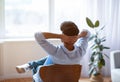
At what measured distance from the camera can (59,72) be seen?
7.11ft

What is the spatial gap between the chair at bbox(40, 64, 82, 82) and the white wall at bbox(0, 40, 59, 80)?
6.06 ft

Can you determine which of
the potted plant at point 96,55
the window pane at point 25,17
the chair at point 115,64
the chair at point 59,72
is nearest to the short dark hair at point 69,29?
the chair at point 59,72

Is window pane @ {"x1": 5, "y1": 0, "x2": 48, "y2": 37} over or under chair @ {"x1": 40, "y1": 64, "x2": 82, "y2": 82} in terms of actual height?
over

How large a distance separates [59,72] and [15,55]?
1941 millimetres

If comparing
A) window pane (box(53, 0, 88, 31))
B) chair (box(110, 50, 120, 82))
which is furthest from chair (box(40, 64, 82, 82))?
window pane (box(53, 0, 88, 31))

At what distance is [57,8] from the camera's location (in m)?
4.16

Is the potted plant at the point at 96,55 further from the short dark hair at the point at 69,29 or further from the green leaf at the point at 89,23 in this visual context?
the short dark hair at the point at 69,29

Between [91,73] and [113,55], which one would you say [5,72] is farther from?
[113,55]

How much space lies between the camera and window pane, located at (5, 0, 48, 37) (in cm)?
405

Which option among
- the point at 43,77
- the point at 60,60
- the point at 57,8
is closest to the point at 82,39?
the point at 60,60

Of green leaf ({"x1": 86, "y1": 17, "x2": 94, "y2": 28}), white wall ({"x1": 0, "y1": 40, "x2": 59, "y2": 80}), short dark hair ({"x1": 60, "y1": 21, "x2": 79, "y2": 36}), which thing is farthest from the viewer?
white wall ({"x1": 0, "y1": 40, "x2": 59, "y2": 80})

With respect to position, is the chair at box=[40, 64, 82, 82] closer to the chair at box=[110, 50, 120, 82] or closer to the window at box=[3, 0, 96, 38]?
the chair at box=[110, 50, 120, 82]

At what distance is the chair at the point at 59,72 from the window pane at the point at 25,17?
2.08m

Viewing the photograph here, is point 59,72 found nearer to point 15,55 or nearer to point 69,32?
point 69,32
